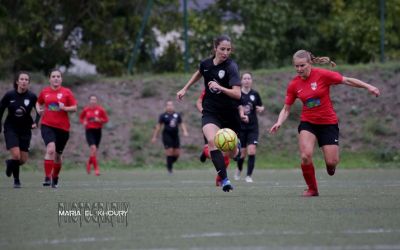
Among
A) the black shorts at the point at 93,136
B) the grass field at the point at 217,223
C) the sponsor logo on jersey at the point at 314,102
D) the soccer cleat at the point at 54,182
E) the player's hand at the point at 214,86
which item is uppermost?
the player's hand at the point at 214,86

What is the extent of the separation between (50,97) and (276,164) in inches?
454

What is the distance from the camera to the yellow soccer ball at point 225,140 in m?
11.2

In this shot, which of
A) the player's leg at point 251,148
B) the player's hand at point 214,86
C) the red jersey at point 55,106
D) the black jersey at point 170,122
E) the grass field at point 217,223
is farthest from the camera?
the black jersey at point 170,122

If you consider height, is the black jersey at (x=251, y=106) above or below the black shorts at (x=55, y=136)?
above

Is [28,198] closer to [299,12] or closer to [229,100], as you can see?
[229,100]

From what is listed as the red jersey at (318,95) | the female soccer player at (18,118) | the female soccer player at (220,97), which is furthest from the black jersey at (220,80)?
the female soccer player at (18,118)

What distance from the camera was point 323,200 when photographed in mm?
10727

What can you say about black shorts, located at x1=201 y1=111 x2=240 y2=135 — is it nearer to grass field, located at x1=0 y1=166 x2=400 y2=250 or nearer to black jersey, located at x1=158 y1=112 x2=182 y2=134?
grass field, located at x1=0 y1=166 x2=400 y2=250

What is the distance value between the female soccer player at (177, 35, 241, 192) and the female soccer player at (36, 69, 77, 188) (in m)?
3.53

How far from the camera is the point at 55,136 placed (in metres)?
14.6

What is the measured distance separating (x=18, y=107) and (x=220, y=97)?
15.0ft

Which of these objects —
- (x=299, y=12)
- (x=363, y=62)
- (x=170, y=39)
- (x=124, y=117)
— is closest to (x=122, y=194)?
(x=124, y=117)

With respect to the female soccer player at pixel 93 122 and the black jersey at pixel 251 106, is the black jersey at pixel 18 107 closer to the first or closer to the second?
the black jersey at pixel 251 106

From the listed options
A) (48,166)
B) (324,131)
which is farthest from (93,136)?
(324,131)
